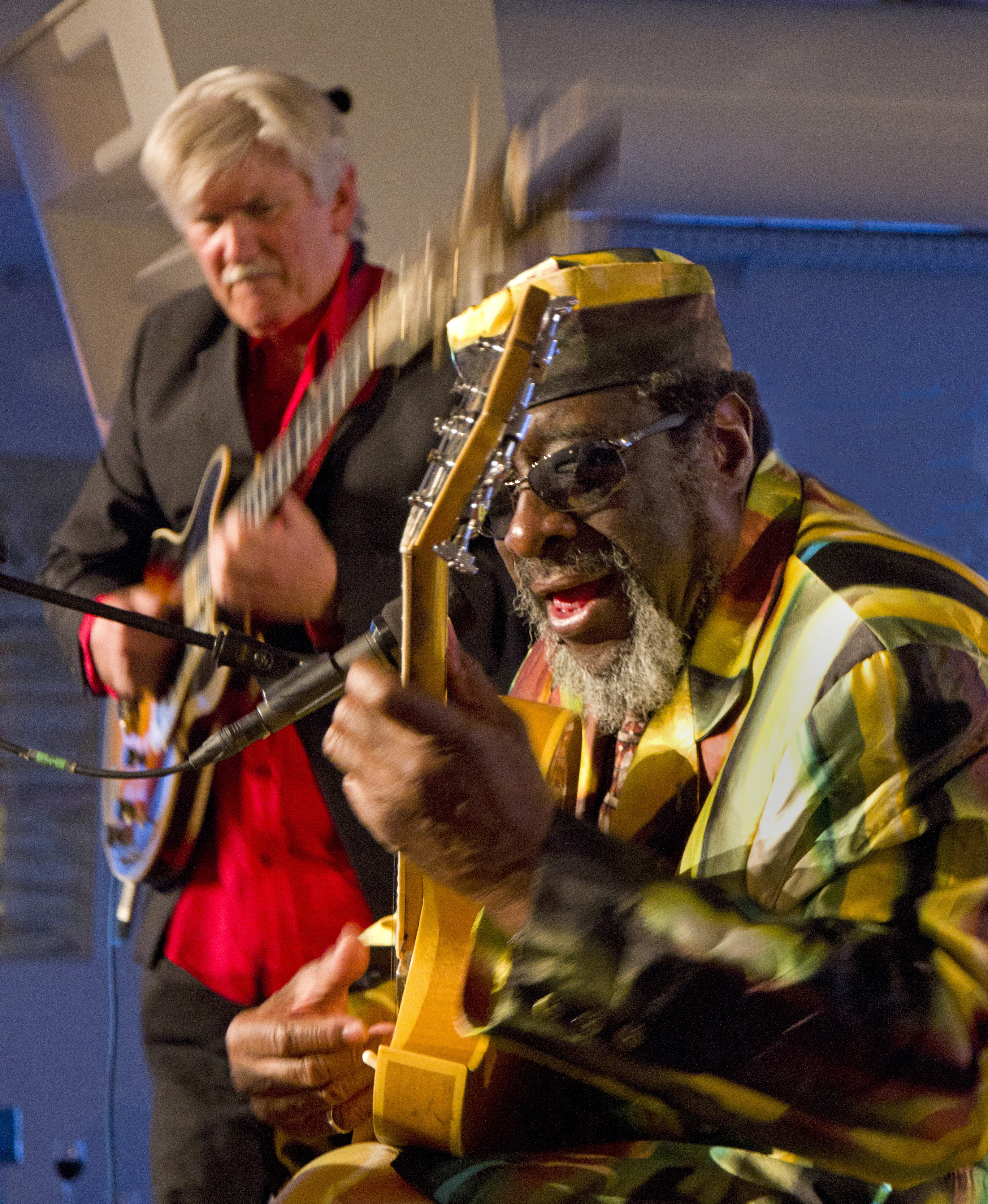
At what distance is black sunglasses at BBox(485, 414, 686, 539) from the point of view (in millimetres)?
1373

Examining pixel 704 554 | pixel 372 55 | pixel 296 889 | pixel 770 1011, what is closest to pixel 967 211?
pixel 372 55

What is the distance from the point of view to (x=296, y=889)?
220 centimetres

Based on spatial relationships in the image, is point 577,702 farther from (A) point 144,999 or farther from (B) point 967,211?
(B) point 967,211

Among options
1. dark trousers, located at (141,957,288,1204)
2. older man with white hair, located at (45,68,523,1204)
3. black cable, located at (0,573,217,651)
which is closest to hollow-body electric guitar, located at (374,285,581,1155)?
black cable, located at (0,573,217,651)

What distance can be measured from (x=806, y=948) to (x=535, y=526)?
0.59 meters

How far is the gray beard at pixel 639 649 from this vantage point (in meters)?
1.40

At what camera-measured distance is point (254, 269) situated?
2232 mm

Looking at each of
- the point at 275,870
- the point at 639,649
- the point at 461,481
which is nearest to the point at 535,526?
the point at 639,649

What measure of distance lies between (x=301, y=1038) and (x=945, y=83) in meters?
2.49

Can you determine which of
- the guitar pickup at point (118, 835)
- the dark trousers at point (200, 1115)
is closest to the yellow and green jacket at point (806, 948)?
the dark trousers at point (200, 1115)

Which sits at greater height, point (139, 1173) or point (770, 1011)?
point (770, 1011)

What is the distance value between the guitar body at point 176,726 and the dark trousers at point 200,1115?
22 centimetres

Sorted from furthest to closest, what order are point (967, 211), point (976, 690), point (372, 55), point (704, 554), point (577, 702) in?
point (967, 211) → point (372, 55) → point (577, 702) → point (704, 554) → point (976, 690)

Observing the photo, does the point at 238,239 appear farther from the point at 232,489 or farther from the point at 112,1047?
the point at 112,1047
